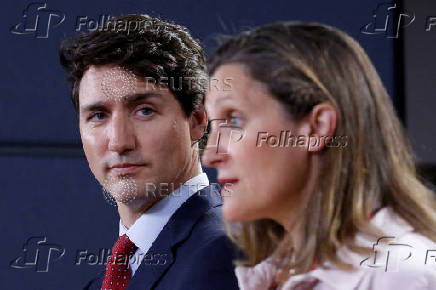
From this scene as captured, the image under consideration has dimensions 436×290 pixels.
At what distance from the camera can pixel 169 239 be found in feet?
2.62

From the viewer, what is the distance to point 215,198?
85cm

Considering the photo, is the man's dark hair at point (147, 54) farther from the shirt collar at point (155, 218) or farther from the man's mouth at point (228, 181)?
the man's mouth at point (228, 181)

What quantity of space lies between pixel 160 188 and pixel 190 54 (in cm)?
17

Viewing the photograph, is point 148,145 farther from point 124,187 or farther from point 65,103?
A: point 65,103

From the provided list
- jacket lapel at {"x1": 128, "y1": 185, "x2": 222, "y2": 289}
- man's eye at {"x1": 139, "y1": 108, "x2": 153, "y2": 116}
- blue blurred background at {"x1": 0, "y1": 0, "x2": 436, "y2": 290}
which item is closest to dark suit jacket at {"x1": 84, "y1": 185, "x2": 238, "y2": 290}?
jacket lapel at {"x1": 128, "y1": 185, "x2": 222, "y2": 289}

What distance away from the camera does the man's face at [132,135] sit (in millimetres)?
792

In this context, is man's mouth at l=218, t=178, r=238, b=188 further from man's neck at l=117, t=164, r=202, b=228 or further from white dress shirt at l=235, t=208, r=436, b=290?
man's neck at l=117, t=164, r=202, b=228

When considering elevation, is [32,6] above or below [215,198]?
above

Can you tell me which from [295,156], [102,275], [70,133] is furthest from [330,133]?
[70,133]

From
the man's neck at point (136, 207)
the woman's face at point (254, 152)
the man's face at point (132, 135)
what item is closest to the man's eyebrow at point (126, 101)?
the man's face at point (132, 135)

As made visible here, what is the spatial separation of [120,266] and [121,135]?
0.53ft

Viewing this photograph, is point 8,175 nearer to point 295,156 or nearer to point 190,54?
point 190,54

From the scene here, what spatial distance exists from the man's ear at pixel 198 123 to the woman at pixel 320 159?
25cm

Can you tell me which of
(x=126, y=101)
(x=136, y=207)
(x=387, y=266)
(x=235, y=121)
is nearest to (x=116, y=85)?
(x=126, y=101)
